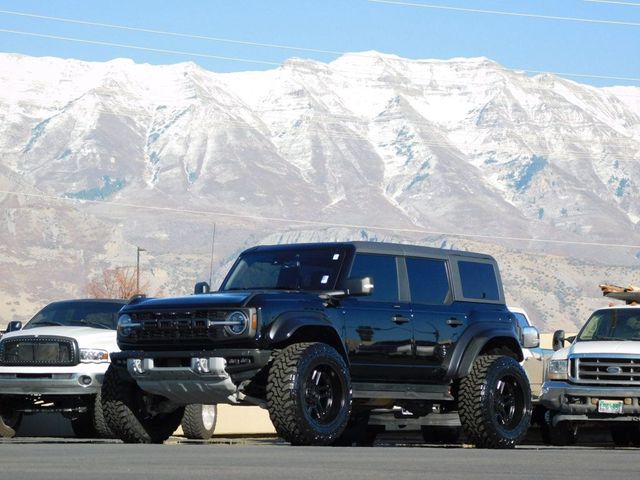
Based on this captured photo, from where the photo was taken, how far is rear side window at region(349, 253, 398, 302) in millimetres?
17719

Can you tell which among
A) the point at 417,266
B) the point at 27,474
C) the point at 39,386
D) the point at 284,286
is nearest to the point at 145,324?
the point at 284,286

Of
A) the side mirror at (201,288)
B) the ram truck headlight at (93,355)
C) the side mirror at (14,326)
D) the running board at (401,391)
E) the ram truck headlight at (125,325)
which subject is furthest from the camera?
the side mirror at (14,326)

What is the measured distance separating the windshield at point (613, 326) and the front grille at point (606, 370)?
879mm

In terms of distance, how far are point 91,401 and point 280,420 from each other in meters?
6.07

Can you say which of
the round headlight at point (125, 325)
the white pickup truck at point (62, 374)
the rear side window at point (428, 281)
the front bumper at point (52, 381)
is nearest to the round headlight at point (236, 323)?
the round headlight at point (125, 325)

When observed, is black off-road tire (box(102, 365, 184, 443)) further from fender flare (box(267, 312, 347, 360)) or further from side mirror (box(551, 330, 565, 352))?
side mirror (box(551, 330, 565, 352))

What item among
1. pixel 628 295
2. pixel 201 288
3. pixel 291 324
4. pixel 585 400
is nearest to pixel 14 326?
pixel 201 288

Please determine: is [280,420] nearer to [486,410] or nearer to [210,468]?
[486,410]

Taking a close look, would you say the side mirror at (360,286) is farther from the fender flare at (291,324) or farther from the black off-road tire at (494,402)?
the black off-road tire at (494,402)

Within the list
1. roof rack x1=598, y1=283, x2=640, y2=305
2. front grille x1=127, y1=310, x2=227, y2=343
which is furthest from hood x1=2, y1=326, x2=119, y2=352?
roof rack x1=598, y1=283, x2=640, y2=305

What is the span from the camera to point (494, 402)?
18.4m

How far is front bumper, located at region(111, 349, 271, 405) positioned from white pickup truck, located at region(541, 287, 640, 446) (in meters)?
5.83

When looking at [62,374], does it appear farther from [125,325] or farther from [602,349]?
[602,349]

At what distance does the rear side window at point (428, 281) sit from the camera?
18344 mm
